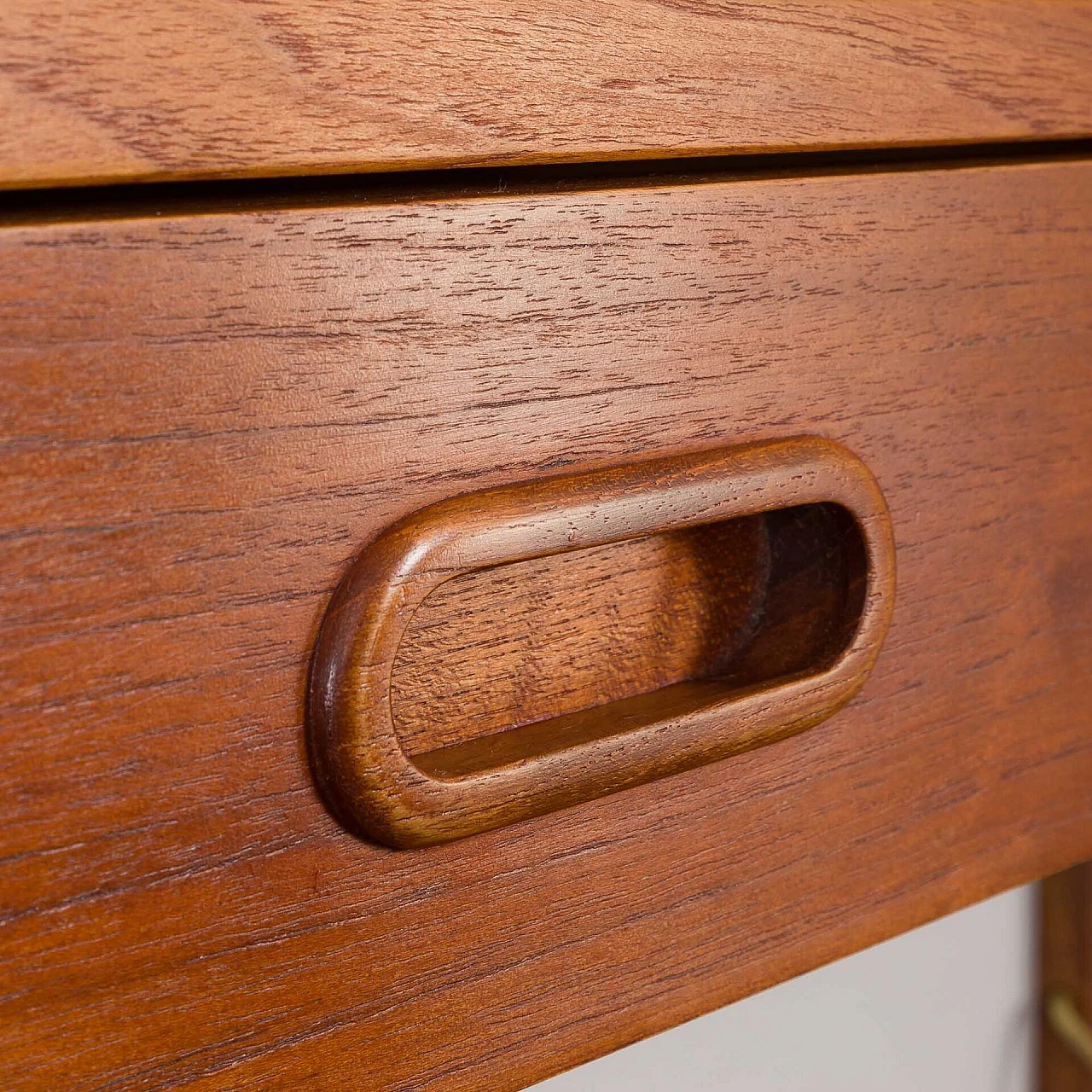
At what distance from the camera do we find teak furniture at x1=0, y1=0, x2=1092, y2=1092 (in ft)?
0.53

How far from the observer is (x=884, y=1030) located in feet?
1.76

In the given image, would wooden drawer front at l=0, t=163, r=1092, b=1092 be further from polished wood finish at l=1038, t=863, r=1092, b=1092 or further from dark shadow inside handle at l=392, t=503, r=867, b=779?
polished wood finish at l=1038, t=863, r=1092, b=1092

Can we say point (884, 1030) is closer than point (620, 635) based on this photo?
No

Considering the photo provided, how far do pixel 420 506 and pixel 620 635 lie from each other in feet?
0.20

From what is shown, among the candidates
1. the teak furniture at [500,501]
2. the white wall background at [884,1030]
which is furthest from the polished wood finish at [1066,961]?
the teak furniture at [500,501]

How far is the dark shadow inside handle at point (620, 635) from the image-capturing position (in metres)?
0.20

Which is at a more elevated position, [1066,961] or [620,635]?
[620,635]

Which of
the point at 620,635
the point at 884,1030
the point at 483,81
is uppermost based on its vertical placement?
the point at 483,81

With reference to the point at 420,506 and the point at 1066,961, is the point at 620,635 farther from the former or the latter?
the point at 1066,961

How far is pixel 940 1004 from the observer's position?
1.83 ft

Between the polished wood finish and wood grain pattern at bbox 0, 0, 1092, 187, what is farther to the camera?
the polished wood finish

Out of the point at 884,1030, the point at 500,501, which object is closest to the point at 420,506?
the point at 500,501

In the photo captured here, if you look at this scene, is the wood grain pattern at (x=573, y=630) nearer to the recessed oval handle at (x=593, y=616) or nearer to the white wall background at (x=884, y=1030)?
the recessed oval handle at (x=593, y=616)

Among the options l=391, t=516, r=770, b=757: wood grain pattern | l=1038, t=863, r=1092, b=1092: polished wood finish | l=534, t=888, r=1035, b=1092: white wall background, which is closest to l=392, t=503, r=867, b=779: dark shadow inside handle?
l=391, t=516, r=770, b=757: wood grain pattern
